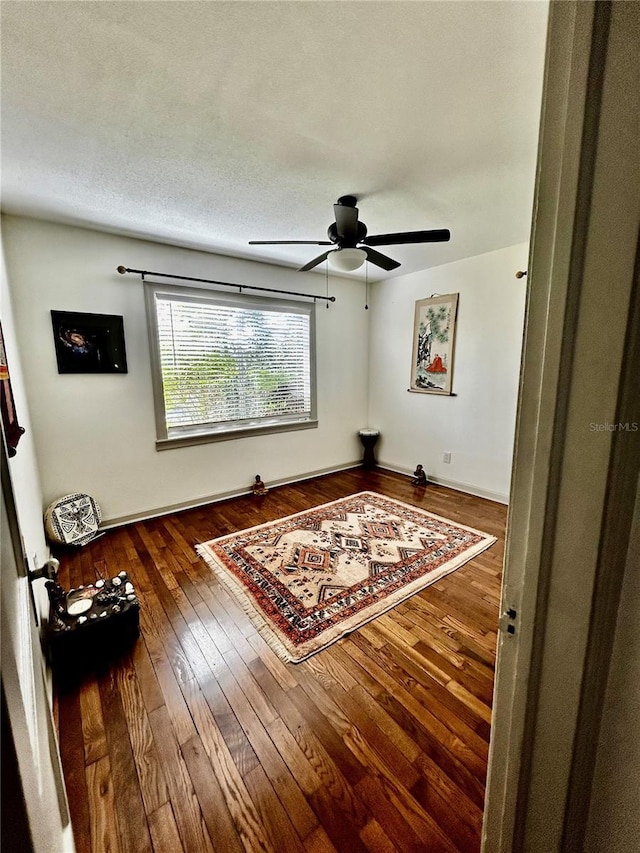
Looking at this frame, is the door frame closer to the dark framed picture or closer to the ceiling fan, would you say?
the ceiling fan

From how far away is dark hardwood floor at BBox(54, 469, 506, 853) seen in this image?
106 centimetres

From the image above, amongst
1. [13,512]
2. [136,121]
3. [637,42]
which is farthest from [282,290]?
[637,42]

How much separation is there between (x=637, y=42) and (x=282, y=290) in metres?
3.62

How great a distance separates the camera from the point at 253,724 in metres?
1.36

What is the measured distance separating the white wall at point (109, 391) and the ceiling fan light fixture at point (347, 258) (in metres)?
1.53

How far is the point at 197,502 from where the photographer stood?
3531mm

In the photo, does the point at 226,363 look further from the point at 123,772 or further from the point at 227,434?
the point at 123,772

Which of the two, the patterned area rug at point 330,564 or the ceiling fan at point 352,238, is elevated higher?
the ceiling fan at point 352,238

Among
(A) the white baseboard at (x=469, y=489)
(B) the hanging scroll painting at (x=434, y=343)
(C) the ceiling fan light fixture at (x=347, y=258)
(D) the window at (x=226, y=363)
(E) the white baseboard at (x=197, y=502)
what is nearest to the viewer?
(C) the ceiling fan light fixture at (x=347, y=258)

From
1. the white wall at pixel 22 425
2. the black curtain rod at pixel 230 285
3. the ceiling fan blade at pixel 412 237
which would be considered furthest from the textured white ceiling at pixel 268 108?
the white wall at pixel 22 425

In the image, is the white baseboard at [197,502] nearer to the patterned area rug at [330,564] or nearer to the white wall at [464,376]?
the patterned area rug at [330,564]

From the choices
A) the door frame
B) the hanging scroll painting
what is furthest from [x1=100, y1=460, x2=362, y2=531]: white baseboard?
the door frame

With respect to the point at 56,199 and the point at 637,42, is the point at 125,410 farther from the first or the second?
the point at 637,42

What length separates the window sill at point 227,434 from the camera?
10.8ft
